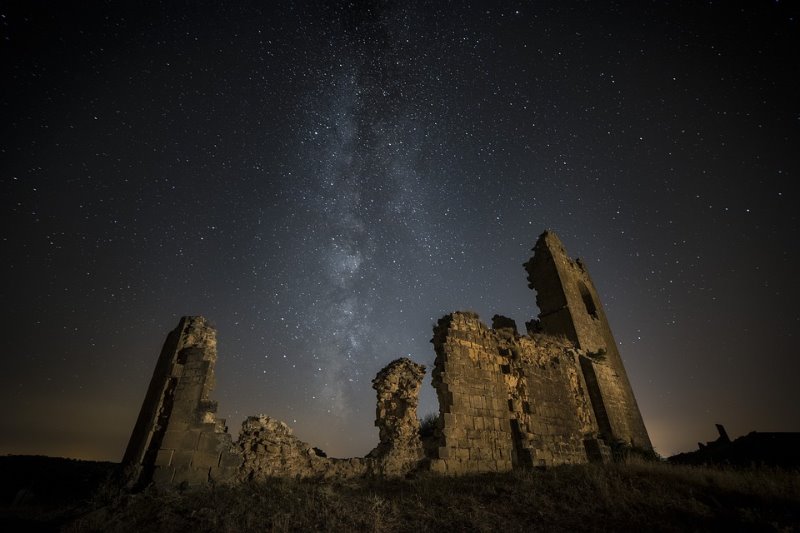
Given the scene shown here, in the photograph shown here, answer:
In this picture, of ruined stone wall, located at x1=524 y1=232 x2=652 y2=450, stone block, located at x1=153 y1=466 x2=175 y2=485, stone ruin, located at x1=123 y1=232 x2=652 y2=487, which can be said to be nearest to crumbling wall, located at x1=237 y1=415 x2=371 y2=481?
stone ruin, located at x1=123 y1=232 x2=652 y2=487

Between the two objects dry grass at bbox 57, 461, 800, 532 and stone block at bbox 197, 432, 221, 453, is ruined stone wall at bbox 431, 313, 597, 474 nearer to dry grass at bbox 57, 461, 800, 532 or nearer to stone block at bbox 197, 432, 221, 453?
dry grass at bbox 57, 461, 800, 532

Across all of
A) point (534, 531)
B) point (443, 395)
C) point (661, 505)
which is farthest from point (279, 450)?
point (661, 505)

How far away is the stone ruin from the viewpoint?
24.4ft

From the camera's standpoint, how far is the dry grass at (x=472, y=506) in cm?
563

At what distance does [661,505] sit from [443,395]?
16.3 feet

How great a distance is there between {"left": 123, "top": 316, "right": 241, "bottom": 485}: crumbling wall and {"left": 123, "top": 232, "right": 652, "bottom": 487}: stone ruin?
0.02 m

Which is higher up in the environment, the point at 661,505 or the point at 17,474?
the point at 17,474

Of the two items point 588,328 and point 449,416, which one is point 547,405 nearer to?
point 449,416

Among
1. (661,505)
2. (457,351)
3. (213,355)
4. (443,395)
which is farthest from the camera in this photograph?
(457,351)

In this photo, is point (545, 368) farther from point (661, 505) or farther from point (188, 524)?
point (188, 524)

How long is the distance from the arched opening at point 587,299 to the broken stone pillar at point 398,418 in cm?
1270

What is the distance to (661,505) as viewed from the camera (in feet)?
21.9

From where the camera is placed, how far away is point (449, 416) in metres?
9.60

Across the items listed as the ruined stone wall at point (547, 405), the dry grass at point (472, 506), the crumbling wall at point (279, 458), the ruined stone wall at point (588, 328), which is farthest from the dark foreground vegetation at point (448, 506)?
the ruined stone wall at point (588, 328)
